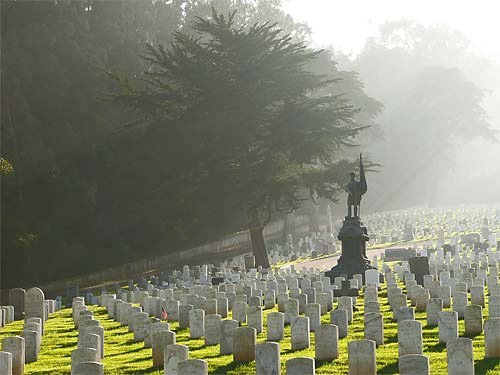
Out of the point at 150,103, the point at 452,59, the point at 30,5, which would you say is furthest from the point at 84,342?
the point at 452,59

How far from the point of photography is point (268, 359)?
506 inches

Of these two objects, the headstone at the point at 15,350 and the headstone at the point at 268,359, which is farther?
the headstone at the point at 15,350

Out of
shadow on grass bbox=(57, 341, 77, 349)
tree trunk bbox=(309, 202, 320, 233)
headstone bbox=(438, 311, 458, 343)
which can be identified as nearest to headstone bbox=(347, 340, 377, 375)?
headstone bbox=(438, 311, 458, 343)

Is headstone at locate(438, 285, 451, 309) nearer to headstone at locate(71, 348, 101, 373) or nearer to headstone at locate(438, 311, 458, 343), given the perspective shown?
headstone at locate(438, 311, 458, 343)

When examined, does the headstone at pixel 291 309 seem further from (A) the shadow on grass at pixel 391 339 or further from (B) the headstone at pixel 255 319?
(A) the shadow on grass at pixel 391 339

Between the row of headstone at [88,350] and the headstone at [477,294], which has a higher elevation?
the headstone at [477,294]

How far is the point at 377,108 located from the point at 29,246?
86.2ft

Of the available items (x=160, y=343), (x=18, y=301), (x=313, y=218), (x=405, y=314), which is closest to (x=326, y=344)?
(x=160, y=343)

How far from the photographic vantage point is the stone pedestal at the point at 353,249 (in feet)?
96.9

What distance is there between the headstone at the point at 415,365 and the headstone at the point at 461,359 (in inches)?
22.5

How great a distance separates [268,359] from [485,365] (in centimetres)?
325

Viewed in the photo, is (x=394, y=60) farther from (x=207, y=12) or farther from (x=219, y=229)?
(x=219, y=229)

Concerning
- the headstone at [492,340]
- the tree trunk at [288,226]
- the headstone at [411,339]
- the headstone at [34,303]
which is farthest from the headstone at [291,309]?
the tree trunk at [288,226]

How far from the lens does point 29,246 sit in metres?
35.7
